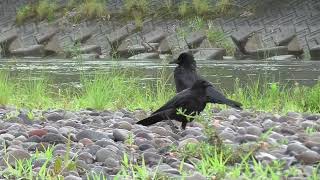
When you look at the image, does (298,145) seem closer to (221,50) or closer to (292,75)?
(292,75)

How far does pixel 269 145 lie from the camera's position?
10.4 ft

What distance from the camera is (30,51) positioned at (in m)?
16.2

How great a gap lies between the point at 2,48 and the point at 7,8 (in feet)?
17.5

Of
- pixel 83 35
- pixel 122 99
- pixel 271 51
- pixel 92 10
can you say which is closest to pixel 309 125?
pixel 122 99

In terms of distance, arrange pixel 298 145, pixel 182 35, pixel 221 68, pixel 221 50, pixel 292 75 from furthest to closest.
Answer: pixel 182 35 < pixel 221 50 < pixel 221 68 < pixel 292 75 < pixel 298 145

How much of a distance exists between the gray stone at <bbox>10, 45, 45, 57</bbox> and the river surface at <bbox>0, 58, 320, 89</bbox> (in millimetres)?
2776

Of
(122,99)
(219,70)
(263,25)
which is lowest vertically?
(219,70)

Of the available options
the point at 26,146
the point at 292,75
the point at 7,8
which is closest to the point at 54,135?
the point at 26,146

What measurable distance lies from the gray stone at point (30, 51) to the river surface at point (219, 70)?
9.11 ft

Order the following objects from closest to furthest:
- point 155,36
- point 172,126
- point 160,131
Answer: point 160,131 < point 172,126 < point 155,36

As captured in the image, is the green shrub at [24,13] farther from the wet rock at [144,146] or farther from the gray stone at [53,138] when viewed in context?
the wet rock at [144,146]

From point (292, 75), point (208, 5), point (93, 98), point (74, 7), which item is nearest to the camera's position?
point (93, 98)

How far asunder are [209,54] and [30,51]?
4132 millimetres

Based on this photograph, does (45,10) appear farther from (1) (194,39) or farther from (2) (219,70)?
(2) (219,70)
